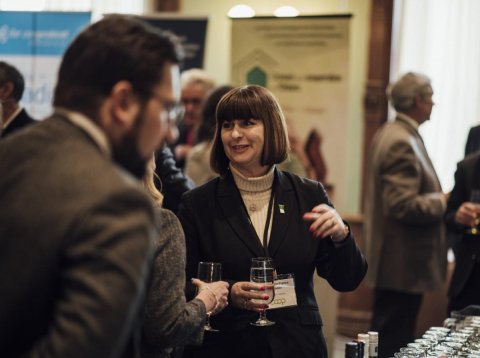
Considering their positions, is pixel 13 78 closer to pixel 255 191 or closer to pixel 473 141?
pixel 255 191

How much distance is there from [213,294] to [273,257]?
0.40 meters

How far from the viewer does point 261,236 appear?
9.87 ft

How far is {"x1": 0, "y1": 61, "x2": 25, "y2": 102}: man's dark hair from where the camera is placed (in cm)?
453

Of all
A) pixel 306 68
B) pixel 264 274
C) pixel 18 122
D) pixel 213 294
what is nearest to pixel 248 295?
pixel 264 274

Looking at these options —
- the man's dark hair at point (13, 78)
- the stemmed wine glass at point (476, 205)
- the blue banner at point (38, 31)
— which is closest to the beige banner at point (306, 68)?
the blue banner at point (38, 31)

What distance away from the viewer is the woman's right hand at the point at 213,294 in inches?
101

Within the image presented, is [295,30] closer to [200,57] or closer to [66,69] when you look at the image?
[200,57]

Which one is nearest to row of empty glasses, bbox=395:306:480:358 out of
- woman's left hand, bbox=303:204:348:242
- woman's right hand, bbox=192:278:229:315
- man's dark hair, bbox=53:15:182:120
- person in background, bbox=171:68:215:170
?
woman's left hand, bbox=303:204:348:242

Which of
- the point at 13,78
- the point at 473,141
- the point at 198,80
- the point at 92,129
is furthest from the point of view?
the point at 198,80

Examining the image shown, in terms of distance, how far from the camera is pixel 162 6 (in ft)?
27.1

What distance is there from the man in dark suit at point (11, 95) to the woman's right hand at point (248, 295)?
1.98m

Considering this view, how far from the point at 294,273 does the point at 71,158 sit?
170 cm

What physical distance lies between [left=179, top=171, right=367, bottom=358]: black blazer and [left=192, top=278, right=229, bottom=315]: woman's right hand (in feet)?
0.81

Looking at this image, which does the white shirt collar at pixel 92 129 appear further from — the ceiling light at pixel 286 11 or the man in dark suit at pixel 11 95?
the ceiling light at pixel 286 11
